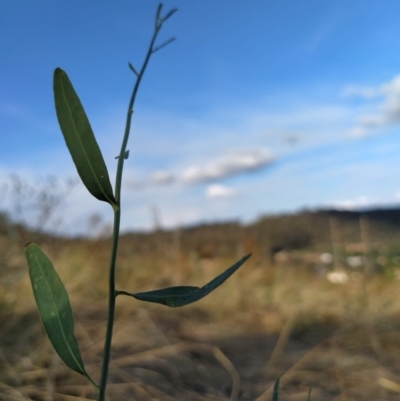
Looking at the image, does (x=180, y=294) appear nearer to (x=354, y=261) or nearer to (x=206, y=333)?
(x=206, y=333)

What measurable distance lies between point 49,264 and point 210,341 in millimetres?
1258

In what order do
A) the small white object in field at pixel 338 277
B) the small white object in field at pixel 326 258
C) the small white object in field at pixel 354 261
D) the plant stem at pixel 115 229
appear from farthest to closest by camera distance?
1. the small white object in field at pixel 326 258
2. the small white object in field at pixel 354 261
3. the small white object in field at pixel 338 277
4. the plant stem at pixel 115 229

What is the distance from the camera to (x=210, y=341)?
4.98ft

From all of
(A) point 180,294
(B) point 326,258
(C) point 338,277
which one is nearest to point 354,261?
(C) point 338,277

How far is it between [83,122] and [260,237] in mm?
4993

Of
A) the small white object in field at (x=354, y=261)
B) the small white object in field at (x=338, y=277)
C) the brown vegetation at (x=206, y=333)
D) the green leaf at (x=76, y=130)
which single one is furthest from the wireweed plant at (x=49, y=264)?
the small white object in field at (x=354, y=261)

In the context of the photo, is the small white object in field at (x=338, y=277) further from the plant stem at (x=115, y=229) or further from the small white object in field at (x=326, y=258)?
the plant stem at (x=115, y=229)

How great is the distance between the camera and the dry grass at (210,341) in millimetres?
1086

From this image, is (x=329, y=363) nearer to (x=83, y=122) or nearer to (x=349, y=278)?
(x=83, y=122)

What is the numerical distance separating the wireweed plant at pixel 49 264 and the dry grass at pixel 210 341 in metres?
0.67

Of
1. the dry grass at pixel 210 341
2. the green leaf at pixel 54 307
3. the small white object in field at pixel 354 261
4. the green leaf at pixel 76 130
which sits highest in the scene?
the green leaf at pixel 76 130

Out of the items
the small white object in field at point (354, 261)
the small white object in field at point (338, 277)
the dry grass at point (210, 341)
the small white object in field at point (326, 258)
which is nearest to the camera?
the dry grass at point (210, 341)

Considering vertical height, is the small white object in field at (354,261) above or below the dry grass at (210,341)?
above

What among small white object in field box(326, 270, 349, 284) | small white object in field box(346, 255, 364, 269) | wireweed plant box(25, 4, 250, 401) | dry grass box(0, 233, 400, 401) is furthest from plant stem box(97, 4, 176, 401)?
small white object in field box(346, 255, 364, 269)
